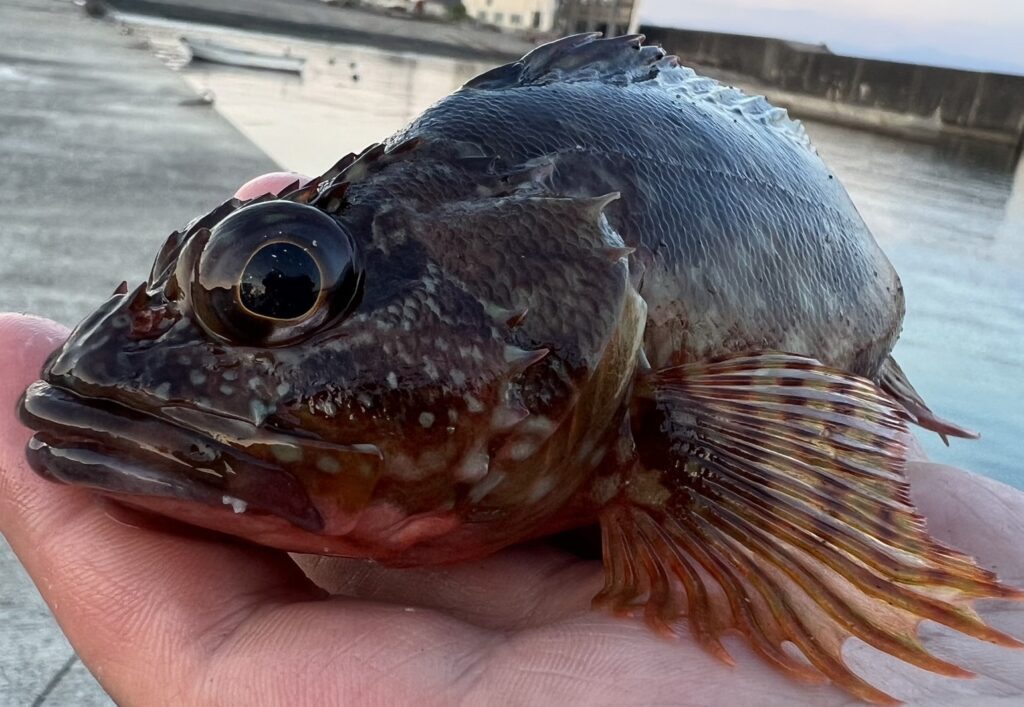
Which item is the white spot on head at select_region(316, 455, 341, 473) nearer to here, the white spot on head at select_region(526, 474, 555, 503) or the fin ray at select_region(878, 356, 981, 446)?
the white spot on head at select_region(526, 474, 555, 503)

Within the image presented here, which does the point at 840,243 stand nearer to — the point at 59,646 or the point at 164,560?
the point at 164,560

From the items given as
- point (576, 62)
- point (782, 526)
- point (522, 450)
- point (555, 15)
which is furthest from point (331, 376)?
point (555, 15)

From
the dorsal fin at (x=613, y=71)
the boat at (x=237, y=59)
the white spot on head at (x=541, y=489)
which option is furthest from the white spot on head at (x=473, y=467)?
the boat at (x=237, y=59)

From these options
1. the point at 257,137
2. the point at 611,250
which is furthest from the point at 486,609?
the point at 257,137

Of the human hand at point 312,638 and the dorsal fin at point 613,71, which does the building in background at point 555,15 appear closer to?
the dorsal fin at point 613,71

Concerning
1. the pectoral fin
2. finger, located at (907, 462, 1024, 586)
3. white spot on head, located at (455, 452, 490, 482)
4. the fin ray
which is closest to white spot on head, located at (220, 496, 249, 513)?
white spot on head, located at (455, 452, 490, 482)

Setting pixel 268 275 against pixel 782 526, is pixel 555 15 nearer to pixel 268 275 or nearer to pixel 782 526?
pixel 782 526
